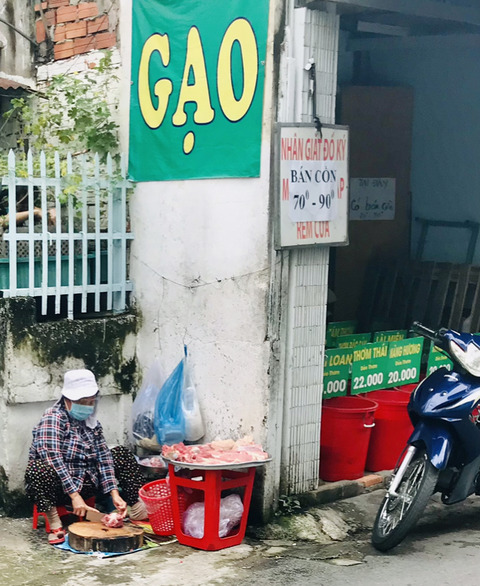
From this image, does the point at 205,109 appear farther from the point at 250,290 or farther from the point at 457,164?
the point at 457,164

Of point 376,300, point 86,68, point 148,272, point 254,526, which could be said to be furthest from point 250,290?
point 376,300

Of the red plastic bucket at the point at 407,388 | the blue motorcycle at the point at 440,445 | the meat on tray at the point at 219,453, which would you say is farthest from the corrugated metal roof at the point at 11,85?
the blue motorcycle at the point at 440,445

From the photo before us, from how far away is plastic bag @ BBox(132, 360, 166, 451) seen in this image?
6086 mm

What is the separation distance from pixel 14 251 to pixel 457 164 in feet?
15.6

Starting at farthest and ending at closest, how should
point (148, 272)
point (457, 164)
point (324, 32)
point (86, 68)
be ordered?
point (457, 164) → point (86, 68) → point (148, 272) → point (324, 32)

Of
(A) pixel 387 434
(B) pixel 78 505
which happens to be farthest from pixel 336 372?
(B) pixel 78 505

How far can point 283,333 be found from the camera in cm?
555

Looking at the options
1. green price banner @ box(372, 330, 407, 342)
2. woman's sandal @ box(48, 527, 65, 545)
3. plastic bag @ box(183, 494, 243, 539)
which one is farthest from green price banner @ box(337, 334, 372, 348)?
woman's sandal @ box(48, 527, 65, 545)

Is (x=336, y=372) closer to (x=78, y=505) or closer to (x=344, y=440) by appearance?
(x=344, y=440)

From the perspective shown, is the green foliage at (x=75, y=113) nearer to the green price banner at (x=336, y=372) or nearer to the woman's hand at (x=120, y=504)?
the green price banner at (x=336, y=372)

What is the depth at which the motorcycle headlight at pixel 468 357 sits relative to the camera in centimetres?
507

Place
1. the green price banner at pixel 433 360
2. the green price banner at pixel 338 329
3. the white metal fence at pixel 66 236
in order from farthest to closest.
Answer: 1. the green price banner at pixel 338 329
2. the green price banner at pixel 433 360
3. the white metal fence at pixel 66 236

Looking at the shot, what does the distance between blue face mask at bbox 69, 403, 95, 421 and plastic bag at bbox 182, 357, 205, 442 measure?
0.77 metres

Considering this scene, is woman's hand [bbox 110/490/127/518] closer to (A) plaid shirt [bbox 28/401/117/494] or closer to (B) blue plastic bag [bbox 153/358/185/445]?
(A) plaid shirt [bbox 28/401/117/494]
